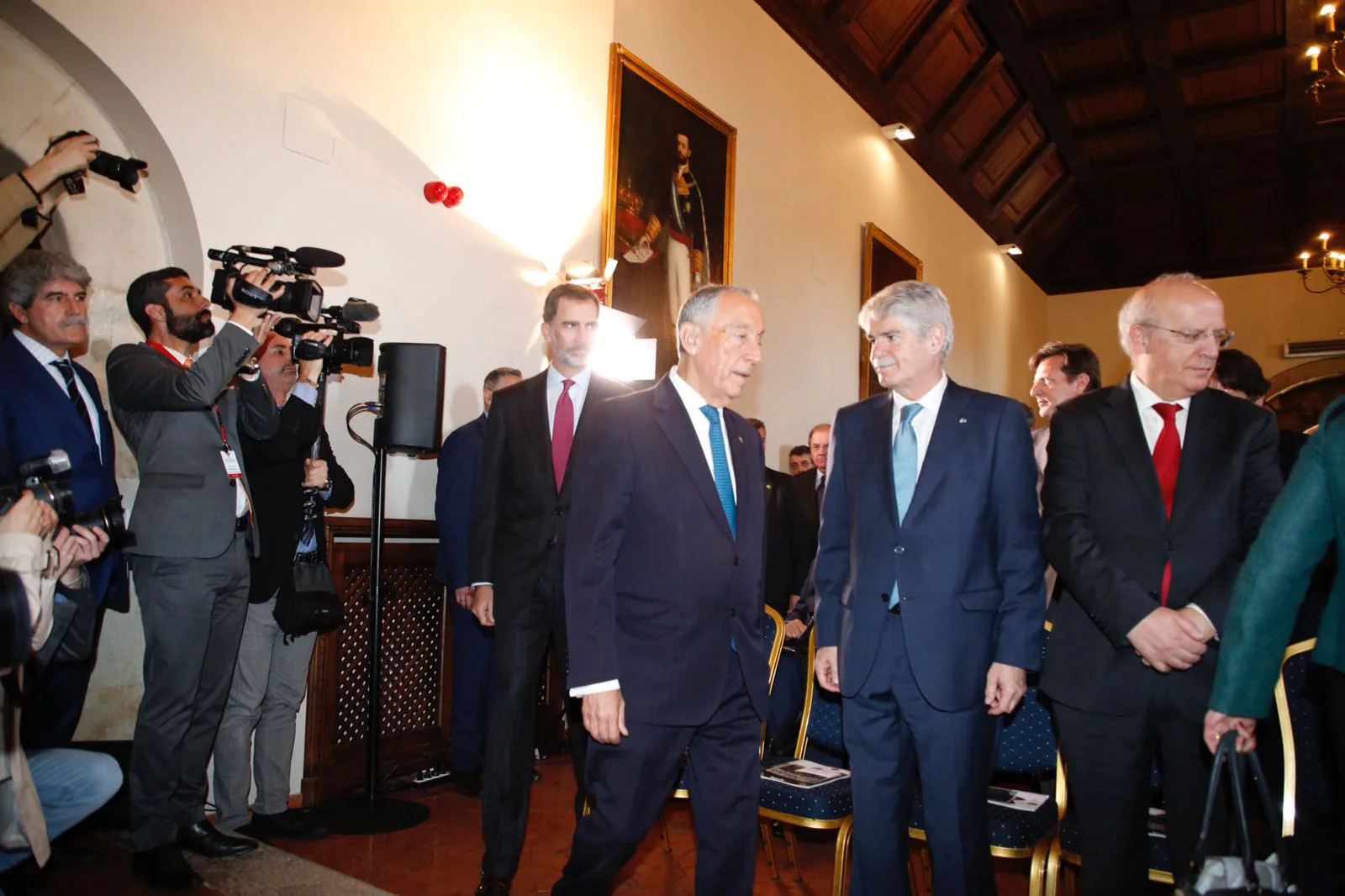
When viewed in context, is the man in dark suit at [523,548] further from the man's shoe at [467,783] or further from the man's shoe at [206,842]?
the man's shoe at [467,783]

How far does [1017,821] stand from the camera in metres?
2.31

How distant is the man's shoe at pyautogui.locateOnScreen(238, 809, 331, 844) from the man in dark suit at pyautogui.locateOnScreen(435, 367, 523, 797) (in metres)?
0.85

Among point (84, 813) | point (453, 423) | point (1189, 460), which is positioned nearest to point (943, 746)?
point (1189, 460)

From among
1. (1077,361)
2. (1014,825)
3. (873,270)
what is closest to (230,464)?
(1014,825)

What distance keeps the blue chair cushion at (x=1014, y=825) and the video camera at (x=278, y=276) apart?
2362 mm

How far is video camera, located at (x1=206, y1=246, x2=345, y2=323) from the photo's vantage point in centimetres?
286

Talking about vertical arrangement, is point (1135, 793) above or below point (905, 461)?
below

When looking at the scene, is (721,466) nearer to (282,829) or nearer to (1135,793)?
(1135,793)

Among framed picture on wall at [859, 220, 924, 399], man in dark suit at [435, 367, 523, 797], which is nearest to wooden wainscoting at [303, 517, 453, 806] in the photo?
man in dark suit at [435, 367, 523, 797]

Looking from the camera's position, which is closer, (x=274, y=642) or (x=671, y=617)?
(x=671, y=617)

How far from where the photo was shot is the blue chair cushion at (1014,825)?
2.29 m

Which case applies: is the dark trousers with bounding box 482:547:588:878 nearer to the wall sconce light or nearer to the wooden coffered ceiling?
the wooden coffered ceiling

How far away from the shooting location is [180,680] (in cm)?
287

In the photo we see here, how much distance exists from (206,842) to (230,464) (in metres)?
1.22
